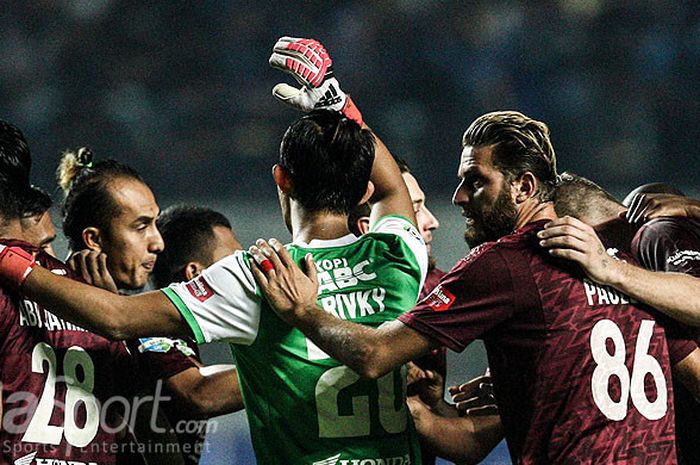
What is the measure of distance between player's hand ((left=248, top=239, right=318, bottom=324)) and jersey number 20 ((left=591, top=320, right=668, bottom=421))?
2.58 ft

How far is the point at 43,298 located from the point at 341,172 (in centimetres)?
92

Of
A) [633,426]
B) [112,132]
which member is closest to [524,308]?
[633,426]

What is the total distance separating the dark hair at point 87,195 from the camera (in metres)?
3.66

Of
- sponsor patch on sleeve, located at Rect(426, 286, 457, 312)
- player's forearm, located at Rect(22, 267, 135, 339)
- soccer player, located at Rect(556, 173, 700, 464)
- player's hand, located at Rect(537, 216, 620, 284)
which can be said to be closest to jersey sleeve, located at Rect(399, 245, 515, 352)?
sponsor patch on sleeve, located at Rect(426, 286, 457, 312)

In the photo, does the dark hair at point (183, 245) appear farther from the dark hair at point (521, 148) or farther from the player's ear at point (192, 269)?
the dark hair at point (521, 148)

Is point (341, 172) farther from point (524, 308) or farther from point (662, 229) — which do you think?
point (662, 229)

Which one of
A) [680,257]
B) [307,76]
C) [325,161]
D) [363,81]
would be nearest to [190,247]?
[307,76]

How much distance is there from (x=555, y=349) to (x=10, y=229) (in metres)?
1.65

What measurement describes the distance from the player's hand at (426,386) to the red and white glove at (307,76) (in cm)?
96

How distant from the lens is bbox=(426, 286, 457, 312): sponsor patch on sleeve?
107 inches

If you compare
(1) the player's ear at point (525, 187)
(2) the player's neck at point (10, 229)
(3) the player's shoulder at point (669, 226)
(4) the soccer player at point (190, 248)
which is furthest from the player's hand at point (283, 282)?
(3) the player's shoulder at point (669, 226)

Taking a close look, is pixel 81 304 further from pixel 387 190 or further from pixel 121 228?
pixel 387 190

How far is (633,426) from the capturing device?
2.71m

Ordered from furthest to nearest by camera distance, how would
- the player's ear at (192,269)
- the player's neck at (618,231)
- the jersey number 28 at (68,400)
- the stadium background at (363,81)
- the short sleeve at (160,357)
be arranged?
the stadium background at (363,81), the player's ear at (192,269), the player's neck at (618,231), the short sleeve at (160,357), the jersey number 28 at (68,400)
